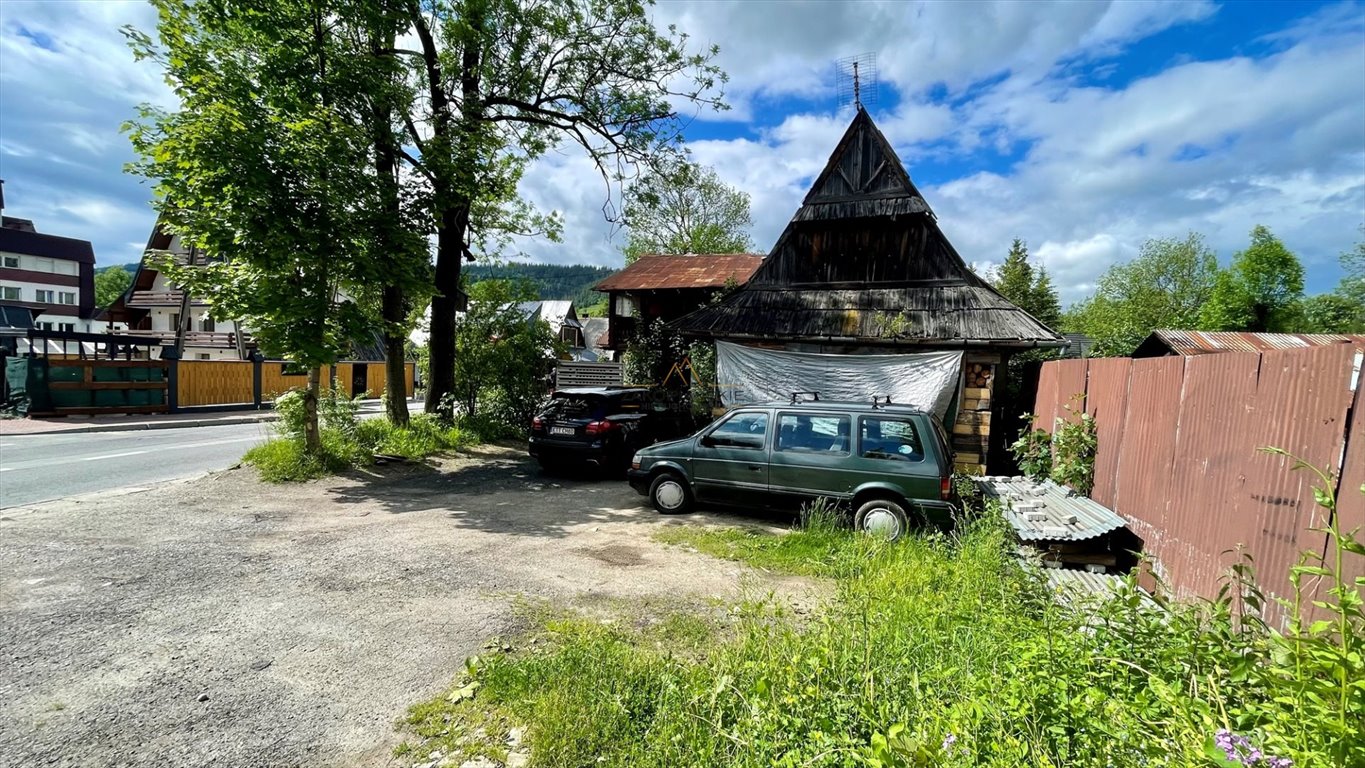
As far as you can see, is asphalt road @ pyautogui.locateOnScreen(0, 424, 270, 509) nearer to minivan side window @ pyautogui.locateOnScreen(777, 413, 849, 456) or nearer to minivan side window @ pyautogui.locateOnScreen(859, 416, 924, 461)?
minivan side window @ pyautogui.locateOnScreen(777, 413, 849, 456)

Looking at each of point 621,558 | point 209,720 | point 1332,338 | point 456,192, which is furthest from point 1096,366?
point 456,192

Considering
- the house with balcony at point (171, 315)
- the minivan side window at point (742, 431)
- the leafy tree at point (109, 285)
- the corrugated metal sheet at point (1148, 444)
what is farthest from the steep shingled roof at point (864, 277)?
the leafy tree at point (109, 285)

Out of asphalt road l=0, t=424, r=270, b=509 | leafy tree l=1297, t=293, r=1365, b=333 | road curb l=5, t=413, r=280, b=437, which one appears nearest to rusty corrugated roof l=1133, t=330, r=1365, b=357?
asphalt road l=0, t=424, r=270, b=509

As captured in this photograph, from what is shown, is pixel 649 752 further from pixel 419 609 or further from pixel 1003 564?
pixel 1003 564

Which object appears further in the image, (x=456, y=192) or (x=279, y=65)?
(x=456, y=192)

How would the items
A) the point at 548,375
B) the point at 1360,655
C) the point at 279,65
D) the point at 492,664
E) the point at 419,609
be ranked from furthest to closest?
the point at 548,375, the point at 279,65, the point at 419,609, the point at 492,664, the point at 1360,655

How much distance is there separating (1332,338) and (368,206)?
744 inches

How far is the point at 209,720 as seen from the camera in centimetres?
Answer: 303

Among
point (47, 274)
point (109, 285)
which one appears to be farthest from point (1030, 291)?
point (109, 285)

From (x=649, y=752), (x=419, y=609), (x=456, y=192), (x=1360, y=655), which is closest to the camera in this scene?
(x=1360, y=655)

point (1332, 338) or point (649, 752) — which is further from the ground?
point (1332, 338)

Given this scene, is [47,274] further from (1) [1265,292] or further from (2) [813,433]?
(1) [1265,292]

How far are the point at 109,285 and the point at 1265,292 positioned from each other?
102948 mm

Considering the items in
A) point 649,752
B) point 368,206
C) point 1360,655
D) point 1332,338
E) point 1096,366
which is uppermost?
point 368,206
